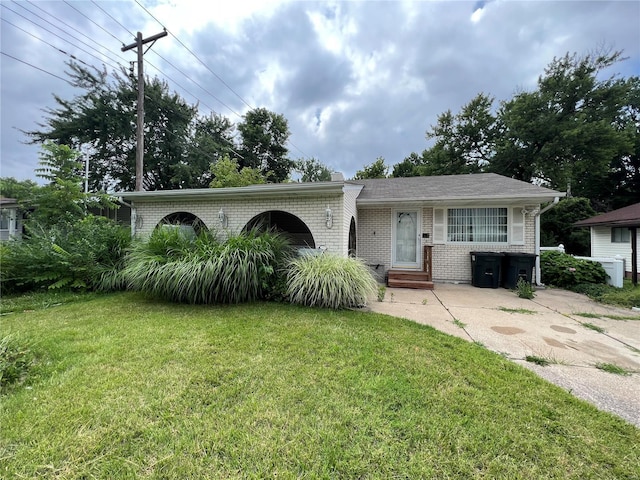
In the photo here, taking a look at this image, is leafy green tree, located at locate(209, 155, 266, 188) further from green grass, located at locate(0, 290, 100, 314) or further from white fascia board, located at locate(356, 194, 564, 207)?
green grass, located at locate(0, 290, 100, 314)

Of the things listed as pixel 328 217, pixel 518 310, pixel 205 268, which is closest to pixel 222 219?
pixel 205 268

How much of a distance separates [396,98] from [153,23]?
440 inches

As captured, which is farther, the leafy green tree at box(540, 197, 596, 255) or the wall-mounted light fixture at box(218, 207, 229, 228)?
the leafy green tree at box(540, 197, 596, 255)

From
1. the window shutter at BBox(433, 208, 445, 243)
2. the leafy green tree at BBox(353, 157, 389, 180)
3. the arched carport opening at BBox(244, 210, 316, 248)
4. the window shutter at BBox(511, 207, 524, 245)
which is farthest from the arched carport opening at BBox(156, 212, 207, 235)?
the leafy green tree at BBox(353, 157, 389, 180)

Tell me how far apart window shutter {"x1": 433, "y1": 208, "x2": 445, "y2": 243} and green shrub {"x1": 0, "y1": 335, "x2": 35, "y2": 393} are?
9411 millimetres

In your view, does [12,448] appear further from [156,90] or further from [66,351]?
[156,90]

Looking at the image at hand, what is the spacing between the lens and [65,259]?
20.2 ft

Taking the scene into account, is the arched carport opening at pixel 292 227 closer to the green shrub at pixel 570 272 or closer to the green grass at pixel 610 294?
the green shrub at pixel 570 272

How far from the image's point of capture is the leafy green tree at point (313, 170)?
30484 mm

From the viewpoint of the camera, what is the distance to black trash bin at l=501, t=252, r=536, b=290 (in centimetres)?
766

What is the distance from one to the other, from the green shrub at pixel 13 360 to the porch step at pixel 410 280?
7.44 m

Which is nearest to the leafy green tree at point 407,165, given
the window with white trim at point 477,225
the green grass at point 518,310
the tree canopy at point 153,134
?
the tree canopy at point 153,134

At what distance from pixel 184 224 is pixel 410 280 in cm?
781

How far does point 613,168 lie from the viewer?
20.3 metres
